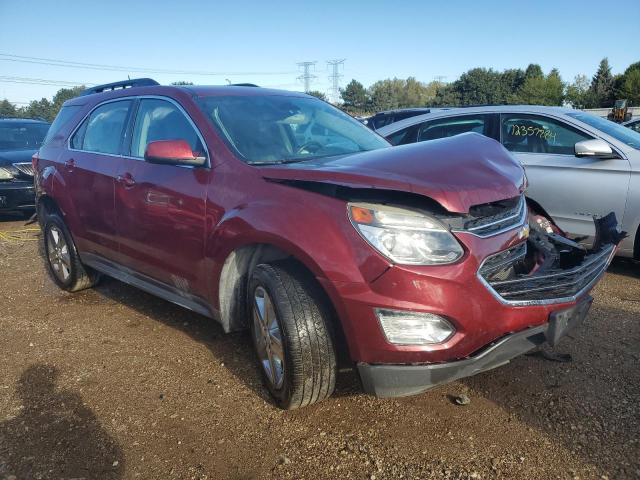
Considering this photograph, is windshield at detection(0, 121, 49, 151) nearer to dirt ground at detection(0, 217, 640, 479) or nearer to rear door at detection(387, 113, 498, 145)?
dirt ground at detection(0, 217, 640, 479)

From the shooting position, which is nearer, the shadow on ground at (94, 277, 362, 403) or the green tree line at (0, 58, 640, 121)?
the shadow on ground at (94, 277, 362, 403)

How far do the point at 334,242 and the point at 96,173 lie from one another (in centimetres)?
253

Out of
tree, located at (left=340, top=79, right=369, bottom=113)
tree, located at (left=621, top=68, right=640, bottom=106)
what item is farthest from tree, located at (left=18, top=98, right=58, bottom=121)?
tree, located at (left=621, top=68, right=640, bottom=106)

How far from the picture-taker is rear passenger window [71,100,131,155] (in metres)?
3.99

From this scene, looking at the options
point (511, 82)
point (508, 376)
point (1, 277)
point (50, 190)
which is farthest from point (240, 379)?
point (511, 82)

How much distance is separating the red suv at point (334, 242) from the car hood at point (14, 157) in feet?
19.3

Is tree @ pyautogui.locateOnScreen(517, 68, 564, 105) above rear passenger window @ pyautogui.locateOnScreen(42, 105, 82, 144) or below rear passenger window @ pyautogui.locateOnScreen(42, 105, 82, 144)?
below

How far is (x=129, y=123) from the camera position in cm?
389

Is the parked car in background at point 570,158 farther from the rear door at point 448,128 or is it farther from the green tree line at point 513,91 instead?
the green tree line at point 513,91

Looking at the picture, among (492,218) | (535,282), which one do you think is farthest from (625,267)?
(492,218)

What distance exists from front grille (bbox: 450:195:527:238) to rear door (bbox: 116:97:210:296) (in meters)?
1.51

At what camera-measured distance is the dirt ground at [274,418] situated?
2352 mm

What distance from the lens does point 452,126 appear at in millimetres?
5664

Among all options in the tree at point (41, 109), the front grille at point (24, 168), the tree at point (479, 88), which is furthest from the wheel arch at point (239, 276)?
the tree at point (479, 88)
